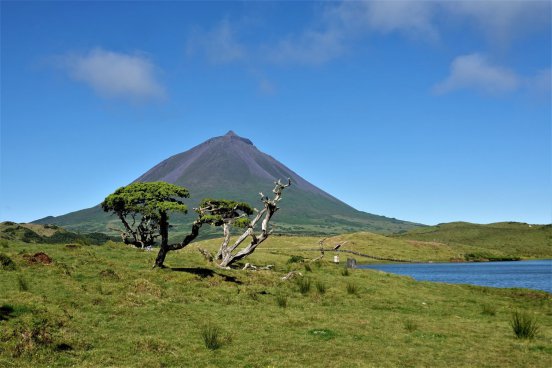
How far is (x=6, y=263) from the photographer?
3447cm

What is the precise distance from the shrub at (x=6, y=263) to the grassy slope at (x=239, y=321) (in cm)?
72

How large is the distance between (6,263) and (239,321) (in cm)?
1966

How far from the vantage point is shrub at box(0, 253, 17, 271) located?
33.7 m

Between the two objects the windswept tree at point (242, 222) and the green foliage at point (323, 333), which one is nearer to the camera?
the green foliage at point (323, 333)

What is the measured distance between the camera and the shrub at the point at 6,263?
33.7 m

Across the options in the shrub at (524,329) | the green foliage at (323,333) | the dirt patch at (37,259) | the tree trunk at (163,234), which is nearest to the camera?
the green foliage at (323,333)

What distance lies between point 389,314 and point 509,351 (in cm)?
965

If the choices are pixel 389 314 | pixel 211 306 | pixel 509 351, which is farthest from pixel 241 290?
pixel 509 351

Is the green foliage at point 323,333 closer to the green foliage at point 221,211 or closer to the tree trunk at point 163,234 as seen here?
the green foliage at point 221,211

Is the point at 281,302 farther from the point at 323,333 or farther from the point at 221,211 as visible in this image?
the point at 221,211

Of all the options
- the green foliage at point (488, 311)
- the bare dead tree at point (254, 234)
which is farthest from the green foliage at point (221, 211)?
the green foliage at point (488, 311)

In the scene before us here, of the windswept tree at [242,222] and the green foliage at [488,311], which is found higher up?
the windswept tree at [242,222]

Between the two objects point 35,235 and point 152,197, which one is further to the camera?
point 35,235

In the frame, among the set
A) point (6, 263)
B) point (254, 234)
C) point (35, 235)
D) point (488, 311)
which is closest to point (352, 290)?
Answer: point (488, 311)
